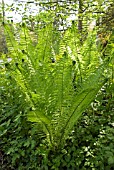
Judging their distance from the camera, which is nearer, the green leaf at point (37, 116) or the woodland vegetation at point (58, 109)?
the green leaf at point (37, 116)

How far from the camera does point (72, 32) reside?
1.93 meters

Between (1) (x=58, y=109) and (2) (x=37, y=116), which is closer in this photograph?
(2) (x=37, y=116)

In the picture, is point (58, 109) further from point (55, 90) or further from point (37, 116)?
point (37, 116)

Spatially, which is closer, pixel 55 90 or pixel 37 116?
pixel 37 116

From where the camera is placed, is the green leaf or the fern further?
the fern

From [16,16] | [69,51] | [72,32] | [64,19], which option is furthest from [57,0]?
[69,51]

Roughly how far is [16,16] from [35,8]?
0.45 m

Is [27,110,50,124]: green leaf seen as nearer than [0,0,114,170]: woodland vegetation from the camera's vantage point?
Yes

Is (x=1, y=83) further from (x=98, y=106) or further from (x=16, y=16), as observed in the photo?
(x=16, y=16)

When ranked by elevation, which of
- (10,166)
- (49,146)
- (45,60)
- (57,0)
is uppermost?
(57,0)

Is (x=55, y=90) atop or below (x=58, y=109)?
atop

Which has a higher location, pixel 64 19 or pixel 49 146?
pixel 64 19

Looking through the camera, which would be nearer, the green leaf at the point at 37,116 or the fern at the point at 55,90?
the green leaf at the point at 37,116

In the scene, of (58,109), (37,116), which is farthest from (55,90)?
(37,116)
